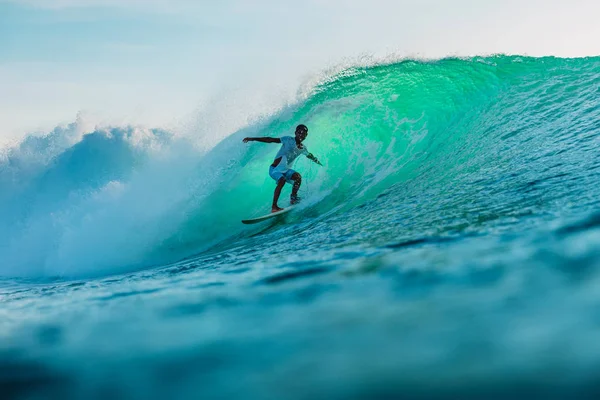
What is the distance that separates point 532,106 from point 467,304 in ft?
26.8

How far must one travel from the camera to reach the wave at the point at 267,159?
8.20 metres

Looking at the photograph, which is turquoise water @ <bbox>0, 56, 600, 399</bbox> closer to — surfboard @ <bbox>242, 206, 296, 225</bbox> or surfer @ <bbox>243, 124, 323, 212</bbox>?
surfboard @ <bbox>242, 206, 296, 225</bbox>

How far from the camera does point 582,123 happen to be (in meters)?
6.74

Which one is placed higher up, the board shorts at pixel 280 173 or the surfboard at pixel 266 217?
the board shorts at pixel 280 173

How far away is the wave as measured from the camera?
26.9 feet

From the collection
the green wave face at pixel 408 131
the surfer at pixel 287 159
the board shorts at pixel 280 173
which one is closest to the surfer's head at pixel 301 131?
the surfer at pixel 287 159

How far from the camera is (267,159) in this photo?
10.5m

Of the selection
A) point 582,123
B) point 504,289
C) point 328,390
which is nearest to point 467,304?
point 504,289

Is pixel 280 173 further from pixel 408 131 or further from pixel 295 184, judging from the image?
pixel 408 131

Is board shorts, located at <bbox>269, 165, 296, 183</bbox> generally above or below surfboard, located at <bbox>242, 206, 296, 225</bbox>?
above

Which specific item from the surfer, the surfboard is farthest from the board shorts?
the surfboard

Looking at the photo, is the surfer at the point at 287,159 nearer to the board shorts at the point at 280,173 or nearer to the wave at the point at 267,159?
the board shorts at the point at 280,173

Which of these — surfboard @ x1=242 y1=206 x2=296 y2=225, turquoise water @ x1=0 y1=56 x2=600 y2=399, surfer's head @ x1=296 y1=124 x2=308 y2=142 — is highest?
surfer's head @ x1=296 y1=124 x2=308 y2=142

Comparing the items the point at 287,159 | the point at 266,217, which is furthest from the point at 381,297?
the point at 287,159
